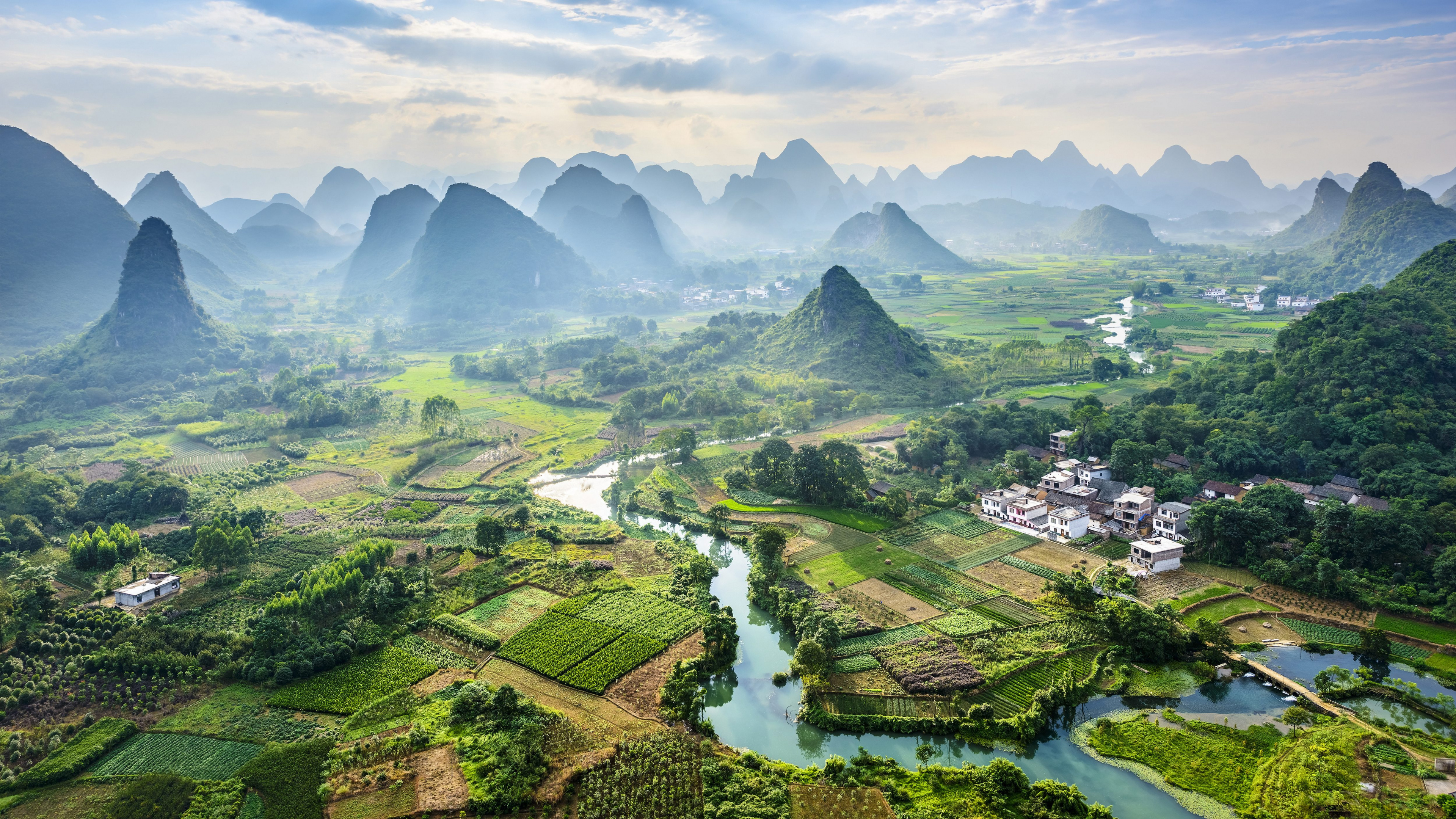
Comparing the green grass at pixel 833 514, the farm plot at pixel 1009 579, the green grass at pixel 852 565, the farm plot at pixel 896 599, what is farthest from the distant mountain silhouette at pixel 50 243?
the farm plot at pixel 1009 579

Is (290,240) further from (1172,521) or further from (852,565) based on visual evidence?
(1172,521)

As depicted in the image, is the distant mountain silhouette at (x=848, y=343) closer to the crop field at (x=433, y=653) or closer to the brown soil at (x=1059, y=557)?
the brown soil at (x=1059, y=557)

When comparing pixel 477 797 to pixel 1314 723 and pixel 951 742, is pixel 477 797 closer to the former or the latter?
pixel 951 742

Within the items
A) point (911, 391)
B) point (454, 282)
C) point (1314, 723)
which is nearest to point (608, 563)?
point (1314, 723)

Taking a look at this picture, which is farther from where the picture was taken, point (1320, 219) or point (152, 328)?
point (1320, 219)


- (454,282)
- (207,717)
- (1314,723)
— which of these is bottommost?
(207,717)

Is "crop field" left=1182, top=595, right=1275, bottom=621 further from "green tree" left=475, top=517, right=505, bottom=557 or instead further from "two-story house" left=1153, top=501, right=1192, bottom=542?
"green tree" left=475, top=517, right=505, bottom=557

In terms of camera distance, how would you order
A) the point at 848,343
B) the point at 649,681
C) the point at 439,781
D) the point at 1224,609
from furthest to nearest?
the point at 848,343 → the point at 1224,609 → the point at 649,681 → the point at 439,781

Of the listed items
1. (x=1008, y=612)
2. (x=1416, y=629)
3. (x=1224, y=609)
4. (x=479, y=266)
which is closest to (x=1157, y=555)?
(x=1224, y=609)
